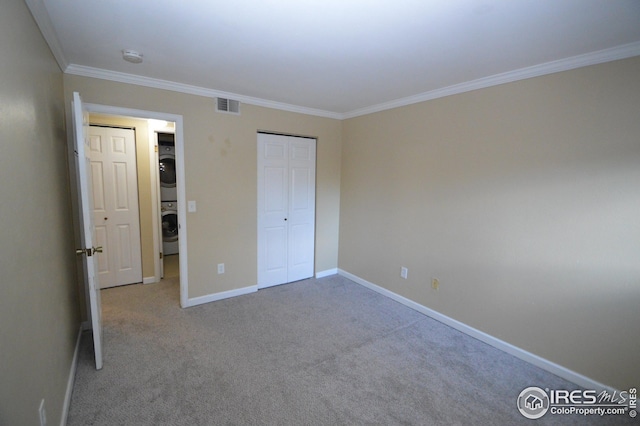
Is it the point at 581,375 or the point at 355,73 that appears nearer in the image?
the point at 581,375

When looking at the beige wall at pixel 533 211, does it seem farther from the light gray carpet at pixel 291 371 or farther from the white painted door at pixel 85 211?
the white painted door at pixel 85 211

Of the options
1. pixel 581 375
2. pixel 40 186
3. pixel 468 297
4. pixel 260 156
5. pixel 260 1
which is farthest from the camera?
pixel 260 156

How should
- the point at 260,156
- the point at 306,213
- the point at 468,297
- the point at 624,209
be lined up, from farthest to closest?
the point at 306,213, the point at 260,156, the point at 468,297, the point at 624,209

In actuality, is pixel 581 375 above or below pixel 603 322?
below

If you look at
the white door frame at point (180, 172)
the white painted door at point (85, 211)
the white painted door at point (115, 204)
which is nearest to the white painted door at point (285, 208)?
the white door frame at point (180, 172)

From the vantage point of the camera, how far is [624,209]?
1962mm

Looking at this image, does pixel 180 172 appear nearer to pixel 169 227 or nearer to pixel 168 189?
pixel 168 189

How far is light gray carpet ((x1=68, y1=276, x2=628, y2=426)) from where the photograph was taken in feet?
6.11

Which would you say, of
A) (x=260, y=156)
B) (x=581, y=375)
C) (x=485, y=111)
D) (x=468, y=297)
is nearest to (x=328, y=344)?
(x=468, y=297)

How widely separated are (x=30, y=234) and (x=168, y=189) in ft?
13.5

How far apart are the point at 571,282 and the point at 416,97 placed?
218 cm

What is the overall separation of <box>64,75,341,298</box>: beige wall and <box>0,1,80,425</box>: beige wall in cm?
103

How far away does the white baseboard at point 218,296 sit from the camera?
328cm

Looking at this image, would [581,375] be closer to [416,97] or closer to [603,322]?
[603,322]
